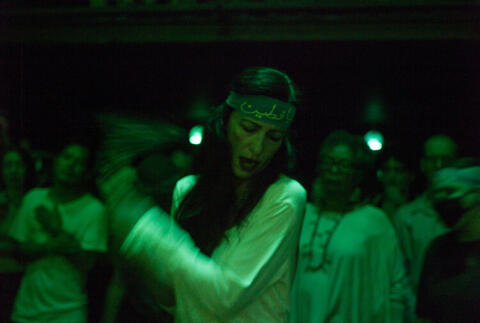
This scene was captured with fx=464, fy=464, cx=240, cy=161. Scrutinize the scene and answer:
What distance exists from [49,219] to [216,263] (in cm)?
207

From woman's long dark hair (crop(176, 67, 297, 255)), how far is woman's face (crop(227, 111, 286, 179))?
0.04 m

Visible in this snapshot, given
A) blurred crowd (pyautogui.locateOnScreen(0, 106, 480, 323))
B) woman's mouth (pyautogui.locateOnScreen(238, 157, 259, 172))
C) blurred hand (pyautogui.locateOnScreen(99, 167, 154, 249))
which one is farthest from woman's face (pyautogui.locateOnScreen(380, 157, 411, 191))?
blurred hand (pyautogui.locateOnScreen(99, 167, 154, 249))

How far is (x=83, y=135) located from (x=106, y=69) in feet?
8.12

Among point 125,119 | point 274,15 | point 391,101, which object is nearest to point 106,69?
point 274,15

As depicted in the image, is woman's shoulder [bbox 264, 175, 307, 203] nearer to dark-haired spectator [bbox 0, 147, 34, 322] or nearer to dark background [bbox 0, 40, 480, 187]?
dark-haired spectator [bbox 0, 147, 34, 322]

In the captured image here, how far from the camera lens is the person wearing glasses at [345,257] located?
9.65 feet

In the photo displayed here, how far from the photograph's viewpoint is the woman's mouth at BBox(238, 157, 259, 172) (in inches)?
66.4

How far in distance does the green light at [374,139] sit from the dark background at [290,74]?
0.13 metres

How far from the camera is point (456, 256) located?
9.22 feet

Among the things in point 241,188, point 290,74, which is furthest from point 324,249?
point 290,74

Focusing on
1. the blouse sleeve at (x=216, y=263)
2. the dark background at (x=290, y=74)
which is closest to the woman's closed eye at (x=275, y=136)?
the blouse sleeve at (x=216, y=263)

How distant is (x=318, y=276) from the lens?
3014 mm

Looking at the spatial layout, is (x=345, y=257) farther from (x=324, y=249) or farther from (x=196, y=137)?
(x=196, y=137)

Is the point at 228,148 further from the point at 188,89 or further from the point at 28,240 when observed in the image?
the point at 188,89
